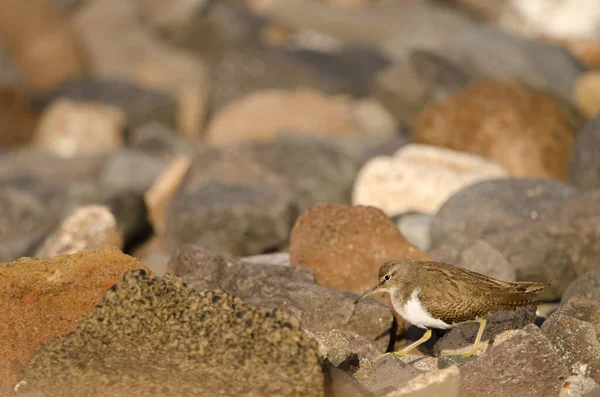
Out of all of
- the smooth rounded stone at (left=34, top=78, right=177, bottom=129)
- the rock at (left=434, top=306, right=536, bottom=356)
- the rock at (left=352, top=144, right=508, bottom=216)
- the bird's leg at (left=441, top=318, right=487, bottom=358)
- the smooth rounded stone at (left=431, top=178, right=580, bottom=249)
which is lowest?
the smooth rounded stone at (left=34, top=78, right=177, bottom=129)

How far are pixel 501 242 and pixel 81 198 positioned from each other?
7.49 meters

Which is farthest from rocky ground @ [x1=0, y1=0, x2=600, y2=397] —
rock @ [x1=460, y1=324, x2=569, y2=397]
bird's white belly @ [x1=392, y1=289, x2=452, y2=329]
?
bird's white belly @ [x1=392, y1=289, x2=452, y2=329]

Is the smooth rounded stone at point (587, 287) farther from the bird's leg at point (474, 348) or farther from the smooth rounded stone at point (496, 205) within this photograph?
the smooth rounded stone at point (496, 205)

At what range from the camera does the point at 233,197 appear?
490 inches

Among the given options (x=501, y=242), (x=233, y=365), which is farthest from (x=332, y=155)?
(x=233, y=365)

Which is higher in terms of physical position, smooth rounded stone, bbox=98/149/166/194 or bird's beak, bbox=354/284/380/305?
bird's beak, bbox=354/284/380/305

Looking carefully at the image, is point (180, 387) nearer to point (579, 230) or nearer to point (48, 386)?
point (48, 386)

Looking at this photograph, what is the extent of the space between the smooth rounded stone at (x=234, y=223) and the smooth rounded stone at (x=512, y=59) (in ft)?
34.0

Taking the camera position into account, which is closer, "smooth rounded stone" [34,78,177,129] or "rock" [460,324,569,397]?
"rock" [460,324,569,397]

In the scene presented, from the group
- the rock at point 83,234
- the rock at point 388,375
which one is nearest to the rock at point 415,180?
the rock at point 83,234

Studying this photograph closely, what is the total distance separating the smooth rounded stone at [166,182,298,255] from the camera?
40.0 feet

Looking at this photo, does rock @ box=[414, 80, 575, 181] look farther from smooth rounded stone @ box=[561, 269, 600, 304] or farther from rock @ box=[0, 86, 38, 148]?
rock @ box=[0, 86, 38, 148]

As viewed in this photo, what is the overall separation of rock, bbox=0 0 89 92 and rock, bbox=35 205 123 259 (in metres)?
15.5

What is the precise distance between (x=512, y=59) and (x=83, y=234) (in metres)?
13.4
